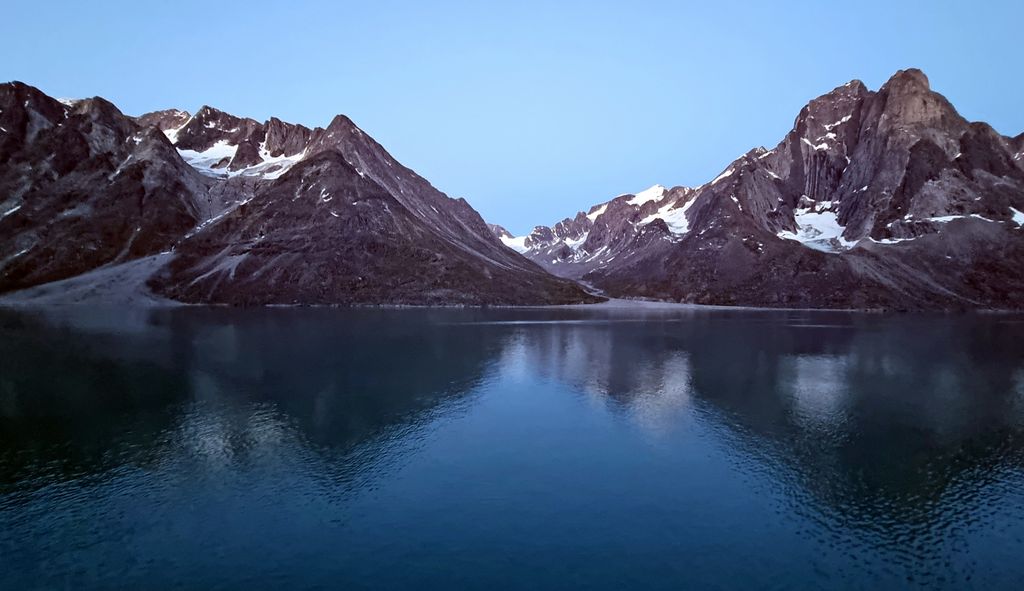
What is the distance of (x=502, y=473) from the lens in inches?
1577

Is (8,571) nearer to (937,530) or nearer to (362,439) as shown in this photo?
(362,439)

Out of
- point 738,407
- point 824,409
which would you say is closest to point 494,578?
point 738,407

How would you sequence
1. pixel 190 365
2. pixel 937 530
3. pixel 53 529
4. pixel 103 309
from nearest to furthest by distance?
1. pixel 53 529
2. pixel 937 530
3. pixel 190 365
4. pixel 103 309

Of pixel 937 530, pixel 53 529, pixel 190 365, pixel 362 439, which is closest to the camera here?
pixel 53 529

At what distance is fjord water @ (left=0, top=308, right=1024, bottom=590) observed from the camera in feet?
88.8

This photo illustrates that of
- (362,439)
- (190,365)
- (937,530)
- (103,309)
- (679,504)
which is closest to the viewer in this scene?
(937,530)

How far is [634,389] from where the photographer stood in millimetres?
69750

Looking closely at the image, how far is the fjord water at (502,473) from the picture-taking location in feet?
88.8

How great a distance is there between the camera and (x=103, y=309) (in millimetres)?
182375

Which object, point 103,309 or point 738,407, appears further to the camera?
point 103,309

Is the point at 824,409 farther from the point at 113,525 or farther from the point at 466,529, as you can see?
the point at 113,525

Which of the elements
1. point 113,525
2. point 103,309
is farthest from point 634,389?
point 103,309

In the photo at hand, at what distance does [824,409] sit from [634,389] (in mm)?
20807

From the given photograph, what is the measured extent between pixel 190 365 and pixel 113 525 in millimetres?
54147
